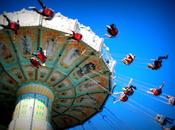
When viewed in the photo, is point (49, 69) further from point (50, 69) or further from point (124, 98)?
point (124, 98)

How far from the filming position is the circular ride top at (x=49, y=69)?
748 inches

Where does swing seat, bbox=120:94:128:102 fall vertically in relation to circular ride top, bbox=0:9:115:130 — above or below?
below

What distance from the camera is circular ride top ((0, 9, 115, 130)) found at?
19000 mm

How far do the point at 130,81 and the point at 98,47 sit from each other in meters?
3.51

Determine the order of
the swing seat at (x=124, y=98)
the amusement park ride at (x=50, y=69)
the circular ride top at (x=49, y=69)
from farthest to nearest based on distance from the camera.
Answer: the circular ride top at (x=49, y=69), the amusement park ride at (x=50, y=69), the swing seat at (x=124, y=98)

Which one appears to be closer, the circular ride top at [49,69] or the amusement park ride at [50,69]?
the amusement park ride at [50,69]

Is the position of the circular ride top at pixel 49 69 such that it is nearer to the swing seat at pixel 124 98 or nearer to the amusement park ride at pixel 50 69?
the amusement park ride at pixel 50 69

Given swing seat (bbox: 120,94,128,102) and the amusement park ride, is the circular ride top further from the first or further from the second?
swing seat (bbox: 120,94,128,102)

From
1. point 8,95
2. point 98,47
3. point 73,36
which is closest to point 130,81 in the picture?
point 98,47

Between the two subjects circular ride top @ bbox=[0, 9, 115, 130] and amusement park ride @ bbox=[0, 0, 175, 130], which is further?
circular ride top @ bbox=[0, 9, 115, 130]

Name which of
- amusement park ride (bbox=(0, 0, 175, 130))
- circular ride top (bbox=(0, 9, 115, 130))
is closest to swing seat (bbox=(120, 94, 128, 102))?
amusement park ride (bbox=(0, 0, 175, 130))

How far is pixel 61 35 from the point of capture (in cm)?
1908

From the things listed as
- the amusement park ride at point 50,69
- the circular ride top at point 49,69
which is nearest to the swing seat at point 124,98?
the amusement park ride at point 50,69

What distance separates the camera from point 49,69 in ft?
68.9
